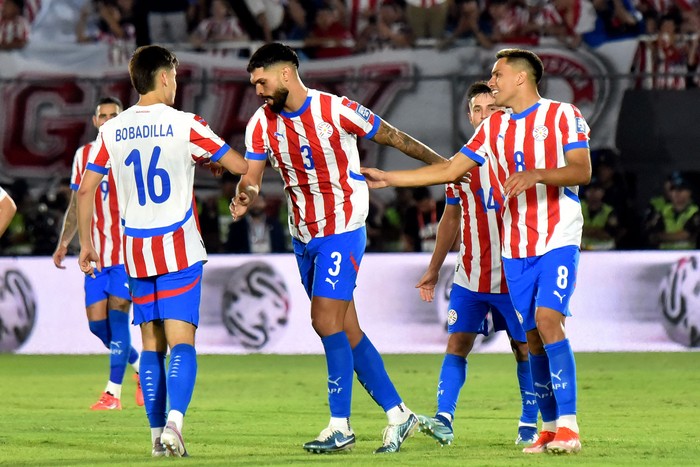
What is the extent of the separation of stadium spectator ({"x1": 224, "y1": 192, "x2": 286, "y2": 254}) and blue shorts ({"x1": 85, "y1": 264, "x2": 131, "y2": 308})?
15.7 feet

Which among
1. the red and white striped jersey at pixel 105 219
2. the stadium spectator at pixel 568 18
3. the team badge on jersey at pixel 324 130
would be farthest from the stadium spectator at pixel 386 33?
the team badge on jersey at pixel 324 130

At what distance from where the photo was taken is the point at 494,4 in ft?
55.5

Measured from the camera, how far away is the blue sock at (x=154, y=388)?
6.46 m

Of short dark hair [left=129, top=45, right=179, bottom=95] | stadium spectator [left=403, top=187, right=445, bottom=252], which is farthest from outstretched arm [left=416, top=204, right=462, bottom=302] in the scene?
stadium spectator [left=403, top=187, right=445, bottom=252]

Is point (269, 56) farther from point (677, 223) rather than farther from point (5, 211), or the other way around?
point (677, 223)

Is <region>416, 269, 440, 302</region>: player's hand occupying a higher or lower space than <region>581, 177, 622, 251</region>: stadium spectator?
higher

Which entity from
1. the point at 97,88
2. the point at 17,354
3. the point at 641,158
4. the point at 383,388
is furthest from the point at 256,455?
the point at 97,88

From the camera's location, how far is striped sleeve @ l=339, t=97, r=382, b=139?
21.9 feet

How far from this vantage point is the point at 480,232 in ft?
23.8

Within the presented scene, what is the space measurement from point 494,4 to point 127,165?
1118 centimetres

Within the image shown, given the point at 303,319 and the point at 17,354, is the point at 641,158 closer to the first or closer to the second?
the point at 303,319

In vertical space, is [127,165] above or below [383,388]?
above

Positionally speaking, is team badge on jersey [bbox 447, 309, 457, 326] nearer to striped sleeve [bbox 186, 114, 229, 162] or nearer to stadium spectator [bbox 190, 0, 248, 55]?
striped sleeve [bbox 186, 114, 229, 162]

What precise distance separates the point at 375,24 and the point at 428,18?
709 millimetres
